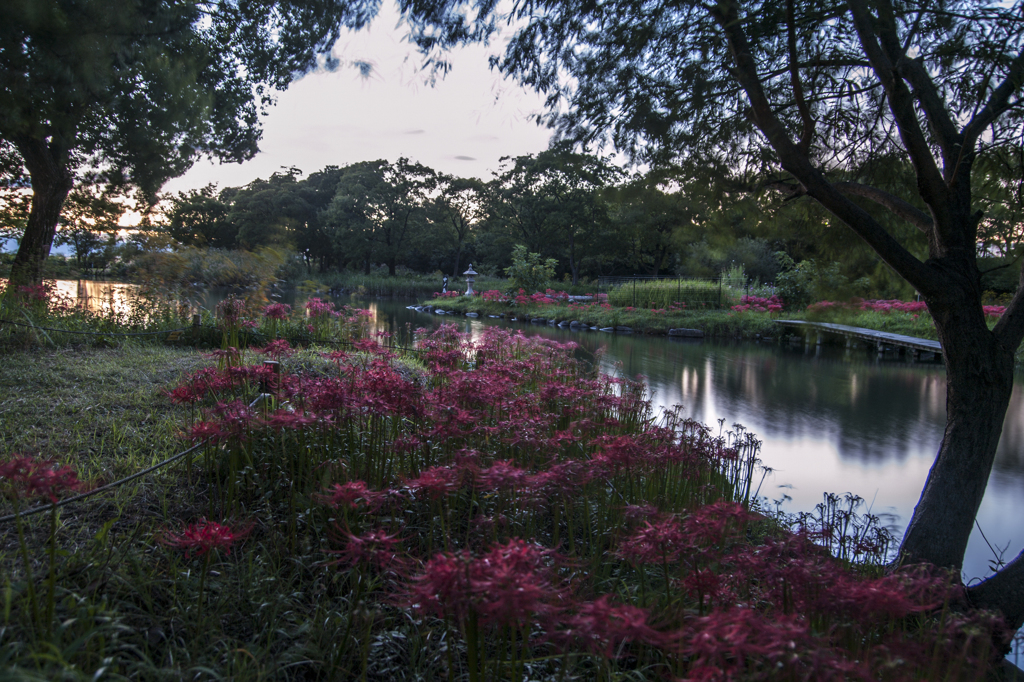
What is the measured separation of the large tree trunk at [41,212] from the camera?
6.13m

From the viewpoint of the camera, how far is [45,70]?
7.30 ft

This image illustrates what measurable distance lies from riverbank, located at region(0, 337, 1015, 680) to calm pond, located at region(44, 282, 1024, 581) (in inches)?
65.3

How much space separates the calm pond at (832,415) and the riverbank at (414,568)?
1.66 m

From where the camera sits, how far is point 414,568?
1.44m

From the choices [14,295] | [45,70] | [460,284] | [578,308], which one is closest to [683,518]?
[45,70]

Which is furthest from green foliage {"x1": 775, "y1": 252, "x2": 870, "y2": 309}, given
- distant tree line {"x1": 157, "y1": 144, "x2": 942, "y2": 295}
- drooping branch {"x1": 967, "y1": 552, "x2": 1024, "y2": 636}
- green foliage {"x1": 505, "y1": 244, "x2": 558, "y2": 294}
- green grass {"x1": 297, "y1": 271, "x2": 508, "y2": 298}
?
green grass {"x1": 297, "y1": 271, "x2": 508, "y2": 298}

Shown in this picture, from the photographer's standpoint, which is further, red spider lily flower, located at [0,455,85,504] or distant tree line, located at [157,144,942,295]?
distant tree line, located at [157,144,942,295]

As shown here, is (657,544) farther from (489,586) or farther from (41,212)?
(41,212)

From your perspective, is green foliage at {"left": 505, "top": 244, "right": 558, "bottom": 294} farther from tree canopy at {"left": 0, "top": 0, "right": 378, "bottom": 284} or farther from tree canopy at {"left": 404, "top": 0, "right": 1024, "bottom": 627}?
tree canopy at {"left": 404, "top": 0, "right": 1024, "bottom": 627}

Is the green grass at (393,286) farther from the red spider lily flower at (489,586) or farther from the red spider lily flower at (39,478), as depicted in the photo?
the red spider lily flower at (489,586)

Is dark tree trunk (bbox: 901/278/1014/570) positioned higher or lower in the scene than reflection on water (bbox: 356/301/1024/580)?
higher

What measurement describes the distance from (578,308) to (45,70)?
16.8m

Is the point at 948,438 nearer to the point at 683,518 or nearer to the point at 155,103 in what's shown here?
the point at 683,518

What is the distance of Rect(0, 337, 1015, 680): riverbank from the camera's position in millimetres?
1007
